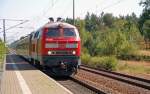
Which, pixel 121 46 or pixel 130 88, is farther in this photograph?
pixel 121 46

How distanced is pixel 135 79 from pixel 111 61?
11285mm

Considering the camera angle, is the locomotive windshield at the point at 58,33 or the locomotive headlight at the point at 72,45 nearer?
the locomotive headlight at the point at 72,45

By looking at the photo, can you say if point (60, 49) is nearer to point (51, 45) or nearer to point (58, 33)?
point (51, 45)

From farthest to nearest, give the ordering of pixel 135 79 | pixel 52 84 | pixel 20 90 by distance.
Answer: pixel 135 79, pixel 52 84, pixel 20 90

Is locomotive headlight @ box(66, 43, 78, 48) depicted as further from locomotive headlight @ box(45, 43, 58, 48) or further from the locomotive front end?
locomotive headlight @ box(45, 43, 58, 48)

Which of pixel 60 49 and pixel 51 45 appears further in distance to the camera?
pixel 51 45

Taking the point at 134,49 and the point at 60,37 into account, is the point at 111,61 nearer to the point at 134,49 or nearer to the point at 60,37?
the point at 60,37

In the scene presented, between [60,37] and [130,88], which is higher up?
[60,37]

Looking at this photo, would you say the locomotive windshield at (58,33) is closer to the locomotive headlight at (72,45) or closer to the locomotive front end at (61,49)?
the locomotive front end at (61,49)

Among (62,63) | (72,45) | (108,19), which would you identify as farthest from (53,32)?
(108,19)

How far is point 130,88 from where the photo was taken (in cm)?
1834

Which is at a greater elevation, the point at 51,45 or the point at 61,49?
the point at 51,45

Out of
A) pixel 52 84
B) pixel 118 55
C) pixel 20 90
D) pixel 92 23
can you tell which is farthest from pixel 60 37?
pixel 92 23

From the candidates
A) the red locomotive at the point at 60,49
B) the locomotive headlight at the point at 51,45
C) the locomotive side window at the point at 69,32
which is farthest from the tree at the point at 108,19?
the locomotive headlight at the point at 51,45
